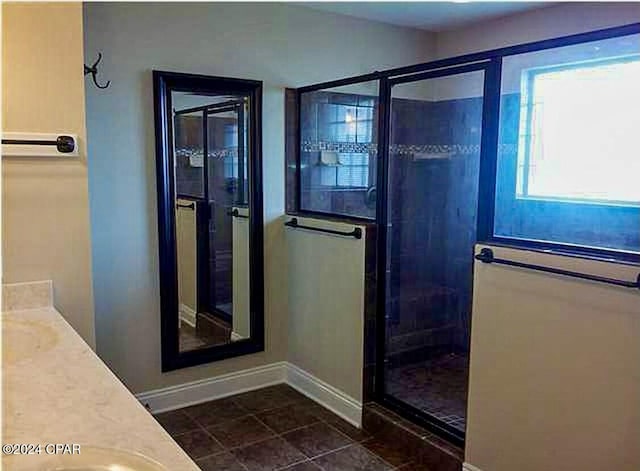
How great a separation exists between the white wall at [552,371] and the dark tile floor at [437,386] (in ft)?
1.21

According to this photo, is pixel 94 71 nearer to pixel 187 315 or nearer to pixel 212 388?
pixel 187 315

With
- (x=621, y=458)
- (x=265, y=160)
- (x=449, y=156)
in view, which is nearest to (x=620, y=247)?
(x=621, y=458)

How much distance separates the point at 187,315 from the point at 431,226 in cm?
145

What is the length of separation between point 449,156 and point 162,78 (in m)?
1.57

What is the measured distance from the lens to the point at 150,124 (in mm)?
2773

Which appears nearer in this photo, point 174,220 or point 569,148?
point 569,148

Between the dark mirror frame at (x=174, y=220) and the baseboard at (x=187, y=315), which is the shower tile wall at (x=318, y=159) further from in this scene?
the baseboard at (x=187, y=315)

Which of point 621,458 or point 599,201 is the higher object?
point 599,201

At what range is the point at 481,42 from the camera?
3.62 meters

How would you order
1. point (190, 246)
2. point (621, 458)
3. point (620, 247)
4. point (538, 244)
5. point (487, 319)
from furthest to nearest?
point (190, 246), point (487, 319), point (538, 244), point (620, 247), point (621, 458)

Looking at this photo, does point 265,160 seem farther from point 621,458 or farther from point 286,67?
point 621,458

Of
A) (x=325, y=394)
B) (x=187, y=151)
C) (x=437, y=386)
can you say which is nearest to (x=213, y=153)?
(x=187, y=151)

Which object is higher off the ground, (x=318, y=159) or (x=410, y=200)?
(x=318, y=159)

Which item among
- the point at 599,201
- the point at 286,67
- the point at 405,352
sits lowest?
the point at 405,352
